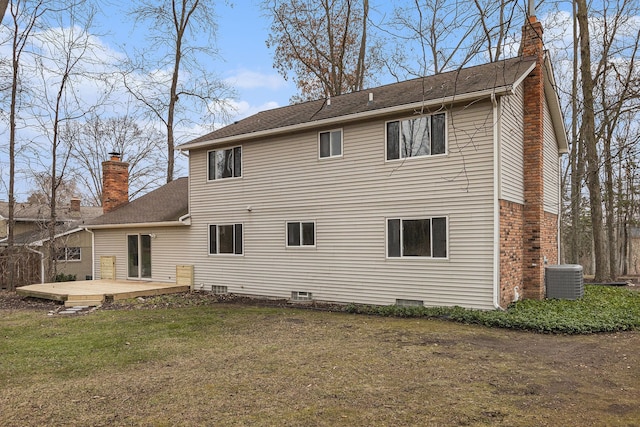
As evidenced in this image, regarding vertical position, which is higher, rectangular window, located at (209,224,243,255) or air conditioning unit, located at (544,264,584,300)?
rectangular window, located at (209,224,243,255)

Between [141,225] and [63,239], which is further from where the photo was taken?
[63,239]

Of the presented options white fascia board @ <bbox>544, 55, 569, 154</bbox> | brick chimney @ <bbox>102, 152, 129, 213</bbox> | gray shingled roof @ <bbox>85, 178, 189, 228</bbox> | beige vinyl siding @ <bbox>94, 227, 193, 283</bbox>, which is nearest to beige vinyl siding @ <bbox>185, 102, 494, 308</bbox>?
beige vinyl siding @ <bbox>94, 227, 193, 283</bbox>

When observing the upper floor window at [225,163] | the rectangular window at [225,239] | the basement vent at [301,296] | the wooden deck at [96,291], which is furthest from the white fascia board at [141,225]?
the basement vent at [301,296]

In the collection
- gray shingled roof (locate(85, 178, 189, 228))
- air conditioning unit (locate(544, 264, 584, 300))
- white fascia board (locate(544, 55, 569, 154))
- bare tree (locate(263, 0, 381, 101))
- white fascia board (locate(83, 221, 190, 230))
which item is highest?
bare tree (locate(263, 0, 381, 101))

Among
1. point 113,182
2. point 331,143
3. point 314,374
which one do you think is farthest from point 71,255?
point 314,374

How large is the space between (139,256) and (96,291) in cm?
309

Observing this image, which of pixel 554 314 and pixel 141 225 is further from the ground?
pixel 141 225

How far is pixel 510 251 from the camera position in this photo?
969cm

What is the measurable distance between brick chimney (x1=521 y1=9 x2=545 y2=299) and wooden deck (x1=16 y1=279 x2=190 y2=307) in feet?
33.6

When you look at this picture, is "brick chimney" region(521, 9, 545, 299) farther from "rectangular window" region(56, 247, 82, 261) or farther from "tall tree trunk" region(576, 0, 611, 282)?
"rectangular window" region(56, 247, 82, 261)

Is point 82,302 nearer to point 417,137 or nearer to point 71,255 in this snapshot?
point 417,137

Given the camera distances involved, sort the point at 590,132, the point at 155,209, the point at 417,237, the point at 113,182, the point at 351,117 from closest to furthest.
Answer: the point at 417,237 → the point at 351,117 → the point at 590,132 → the point at 155,209 → the point at 113,182

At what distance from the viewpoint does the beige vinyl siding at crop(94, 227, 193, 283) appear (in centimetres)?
1448

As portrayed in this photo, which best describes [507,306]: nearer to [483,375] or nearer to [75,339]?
[483,375]
